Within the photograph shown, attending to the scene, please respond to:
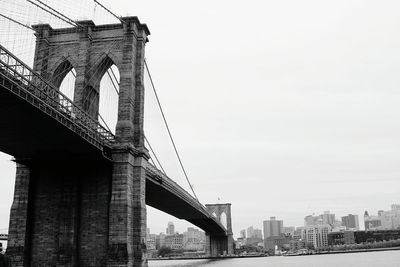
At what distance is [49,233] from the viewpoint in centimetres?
→ 3272

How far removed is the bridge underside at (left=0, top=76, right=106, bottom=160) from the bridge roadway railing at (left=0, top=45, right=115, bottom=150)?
0.29 metres

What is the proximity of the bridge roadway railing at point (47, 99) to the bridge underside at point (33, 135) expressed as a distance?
288mm

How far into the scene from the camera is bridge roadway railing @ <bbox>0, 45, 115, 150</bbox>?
2202 centimetres

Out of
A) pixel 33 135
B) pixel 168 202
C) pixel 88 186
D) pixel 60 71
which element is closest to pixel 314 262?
pixel 168 202

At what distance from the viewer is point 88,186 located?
110 ft

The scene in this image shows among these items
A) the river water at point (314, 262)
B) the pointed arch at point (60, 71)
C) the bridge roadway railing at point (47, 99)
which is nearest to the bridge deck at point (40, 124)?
the bridge roadway railing at point (47, 99)

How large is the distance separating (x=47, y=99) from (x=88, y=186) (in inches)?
350

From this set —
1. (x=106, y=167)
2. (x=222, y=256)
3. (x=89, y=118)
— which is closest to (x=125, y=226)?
(x=106, y=167)

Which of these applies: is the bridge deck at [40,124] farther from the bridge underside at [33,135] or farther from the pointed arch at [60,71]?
the pointed arch at [60,71]

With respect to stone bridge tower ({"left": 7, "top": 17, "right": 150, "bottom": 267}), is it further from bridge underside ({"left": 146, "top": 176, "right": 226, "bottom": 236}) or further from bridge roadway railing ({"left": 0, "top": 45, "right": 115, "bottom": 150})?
bridge underside ({"left": 146, "top": 176, "right": 226, "bottom": 236})

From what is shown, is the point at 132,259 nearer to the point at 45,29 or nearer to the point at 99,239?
the point at 99,239

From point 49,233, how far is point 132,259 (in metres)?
5.75

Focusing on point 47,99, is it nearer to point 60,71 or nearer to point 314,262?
point 60,71

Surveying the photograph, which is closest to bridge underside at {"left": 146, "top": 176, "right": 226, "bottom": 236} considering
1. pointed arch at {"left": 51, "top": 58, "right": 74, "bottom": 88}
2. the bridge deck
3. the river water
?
the bridge deck
